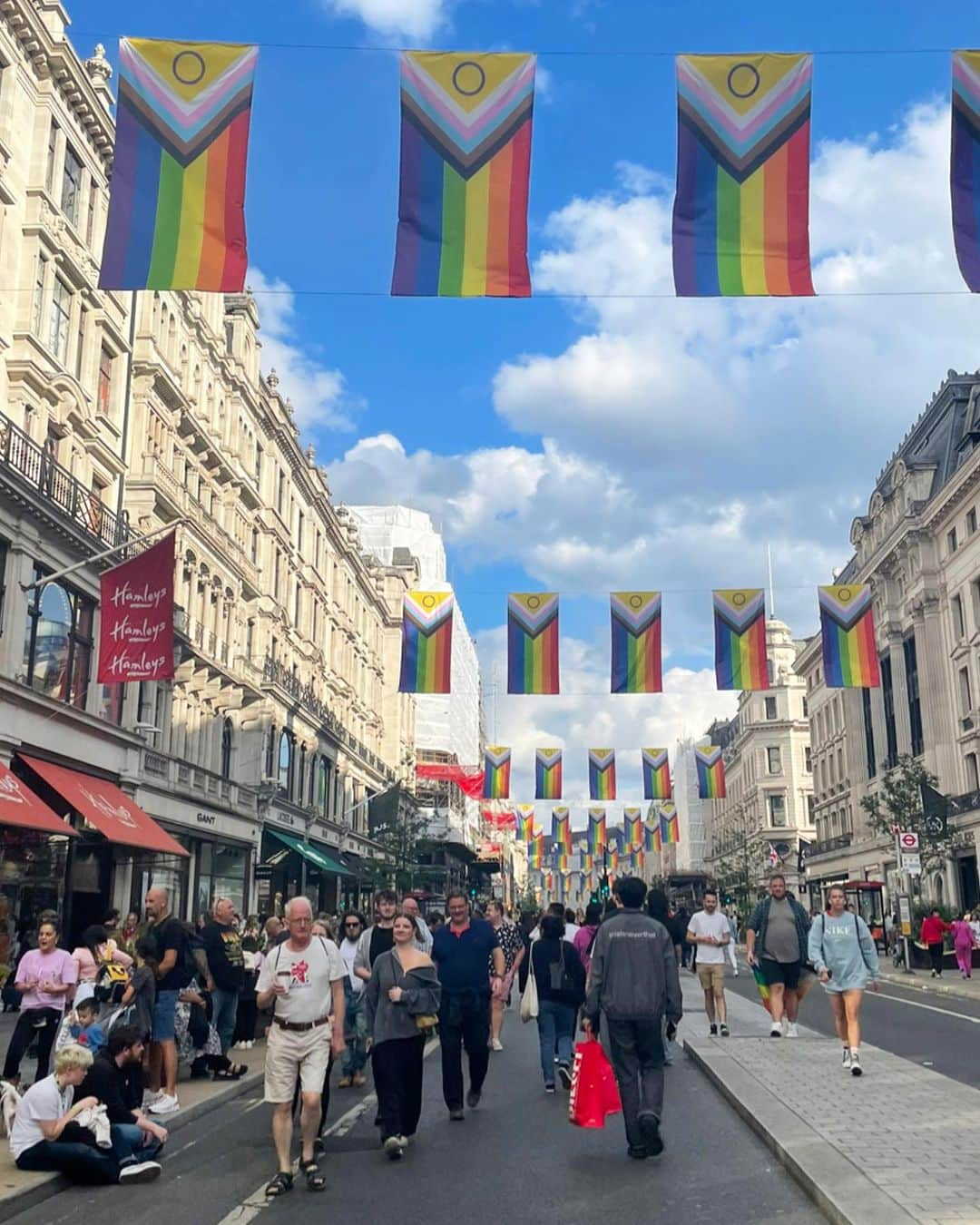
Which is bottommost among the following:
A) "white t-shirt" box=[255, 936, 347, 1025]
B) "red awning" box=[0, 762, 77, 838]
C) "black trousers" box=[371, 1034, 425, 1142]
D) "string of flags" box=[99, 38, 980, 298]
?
"black trousers" box=[371, 1034, 425, 1142]

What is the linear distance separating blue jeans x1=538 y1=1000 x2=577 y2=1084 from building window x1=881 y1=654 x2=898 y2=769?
53639mm

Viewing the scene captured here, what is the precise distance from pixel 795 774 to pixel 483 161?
92775mm

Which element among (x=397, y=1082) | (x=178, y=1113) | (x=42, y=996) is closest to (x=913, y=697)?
(x=42, y=996)

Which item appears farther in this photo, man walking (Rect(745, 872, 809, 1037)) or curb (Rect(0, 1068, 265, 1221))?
man walking (Rect(745, 872, 809, 1037))

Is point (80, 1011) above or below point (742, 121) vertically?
below

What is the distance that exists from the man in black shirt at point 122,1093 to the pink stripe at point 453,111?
29.7 ft

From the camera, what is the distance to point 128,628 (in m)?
23.0

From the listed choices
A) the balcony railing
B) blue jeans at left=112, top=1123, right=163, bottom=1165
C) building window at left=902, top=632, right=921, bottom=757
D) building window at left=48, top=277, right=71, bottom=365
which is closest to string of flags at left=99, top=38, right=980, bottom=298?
blue jeans at left=112, top=1123, right=163, bottom=1165

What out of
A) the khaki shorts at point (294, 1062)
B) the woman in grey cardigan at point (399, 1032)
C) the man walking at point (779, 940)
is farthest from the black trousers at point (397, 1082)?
the man walking at point (779, 940)

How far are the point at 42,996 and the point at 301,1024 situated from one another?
4500 millimetres

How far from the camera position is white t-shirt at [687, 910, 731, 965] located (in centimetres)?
1574

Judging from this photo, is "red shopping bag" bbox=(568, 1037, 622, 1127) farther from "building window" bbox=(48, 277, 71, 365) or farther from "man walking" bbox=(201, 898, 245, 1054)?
"building window" bbox=(48, 277, 71, 365)

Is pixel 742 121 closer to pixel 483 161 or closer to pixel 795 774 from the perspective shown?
pixel 483 161

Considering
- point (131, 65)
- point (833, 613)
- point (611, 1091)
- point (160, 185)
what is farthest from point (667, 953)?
point (833, 613)
